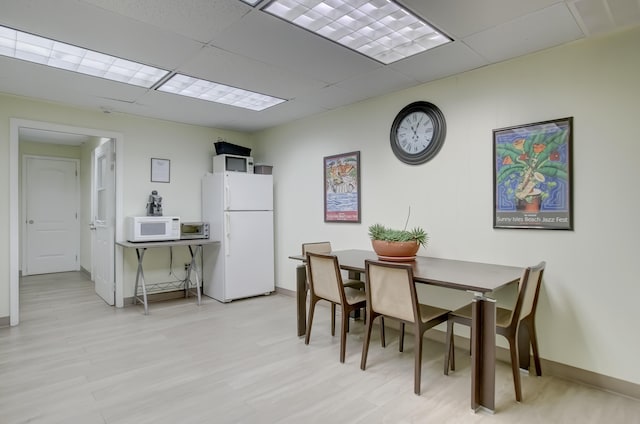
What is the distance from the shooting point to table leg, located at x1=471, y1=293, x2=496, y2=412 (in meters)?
2.09

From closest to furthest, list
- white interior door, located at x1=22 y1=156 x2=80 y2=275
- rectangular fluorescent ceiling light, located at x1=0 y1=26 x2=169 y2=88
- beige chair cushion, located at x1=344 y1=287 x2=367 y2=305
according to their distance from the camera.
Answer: rectangular fluorescent ceiling light, located at x1=0 y1=26 x2=169 y2=88 < beige chair cushion, located at x1=344 y1=287 x2=367 y2=305 < white interior door, located at x1=22 y1=156 x2=80 y2=275

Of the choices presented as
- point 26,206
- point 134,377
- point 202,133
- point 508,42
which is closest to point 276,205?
point 202,133

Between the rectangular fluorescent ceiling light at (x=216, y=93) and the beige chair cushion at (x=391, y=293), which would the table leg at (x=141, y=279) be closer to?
the rectangular fluorescent ceiling light at (x=216, y=93)

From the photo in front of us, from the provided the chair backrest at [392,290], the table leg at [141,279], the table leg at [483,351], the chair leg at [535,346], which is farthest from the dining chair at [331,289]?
the table leg at [141,279]

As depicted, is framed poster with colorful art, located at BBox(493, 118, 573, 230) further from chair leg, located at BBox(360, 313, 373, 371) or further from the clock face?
chair leg, located at BBox(360, 313, 373, 371)

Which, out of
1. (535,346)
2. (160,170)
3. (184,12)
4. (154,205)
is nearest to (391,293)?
(535,346)

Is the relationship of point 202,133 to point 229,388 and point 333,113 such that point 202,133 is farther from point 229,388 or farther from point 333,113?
point 229,388

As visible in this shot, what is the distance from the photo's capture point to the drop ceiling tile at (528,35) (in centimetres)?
221

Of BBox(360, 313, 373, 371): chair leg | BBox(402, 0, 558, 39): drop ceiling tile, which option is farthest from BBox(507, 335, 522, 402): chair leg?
BBox(402, 0, 558, 39): drop ceiling tile

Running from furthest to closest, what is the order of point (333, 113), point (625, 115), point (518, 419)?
point (333, 113) < point (625, 115) < point (518, 419)

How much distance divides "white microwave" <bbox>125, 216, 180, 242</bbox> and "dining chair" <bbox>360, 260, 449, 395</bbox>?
294 centimetres

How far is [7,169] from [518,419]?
16.7 feet

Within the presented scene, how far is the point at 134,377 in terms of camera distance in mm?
2578

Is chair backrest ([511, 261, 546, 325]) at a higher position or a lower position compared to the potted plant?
lower
